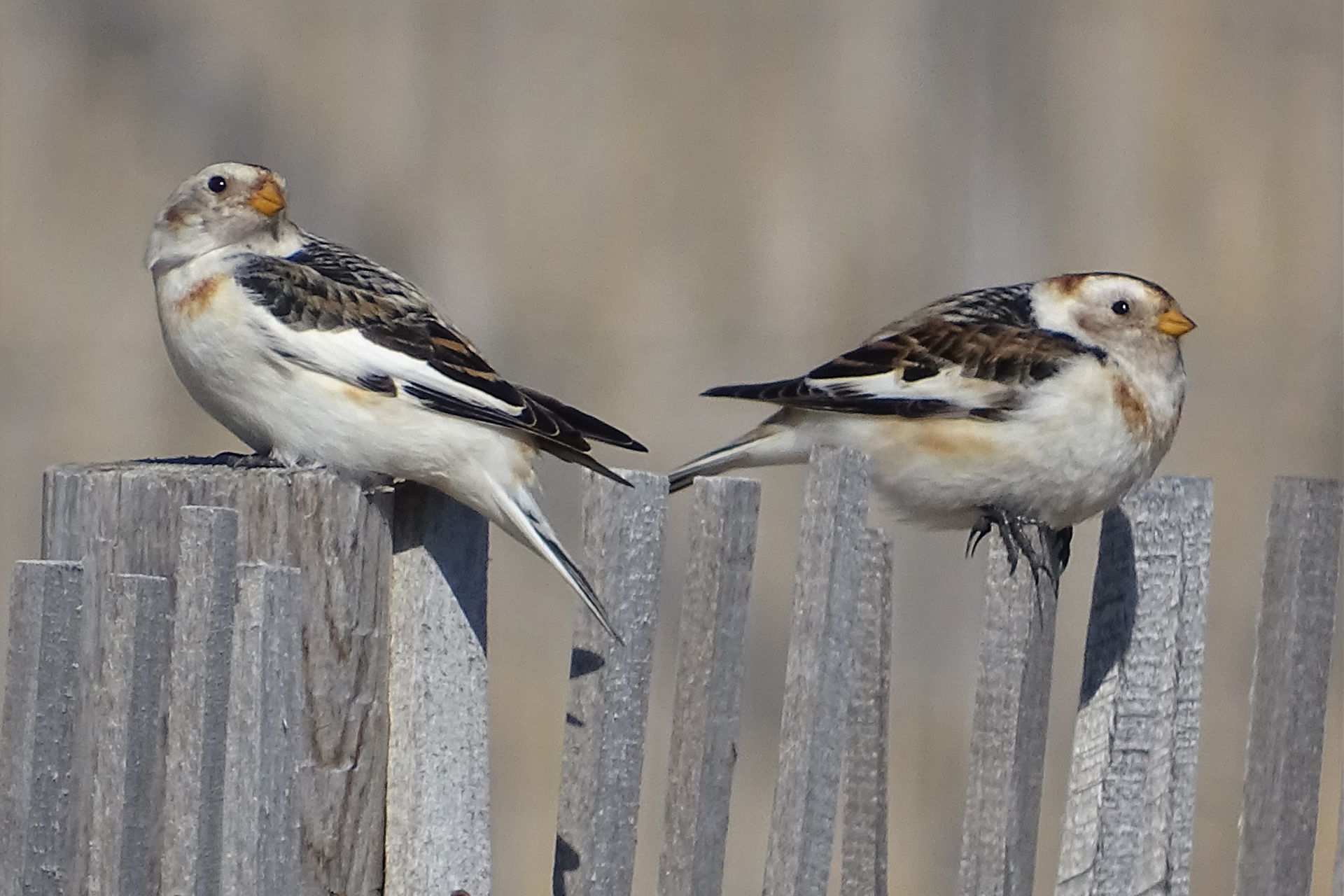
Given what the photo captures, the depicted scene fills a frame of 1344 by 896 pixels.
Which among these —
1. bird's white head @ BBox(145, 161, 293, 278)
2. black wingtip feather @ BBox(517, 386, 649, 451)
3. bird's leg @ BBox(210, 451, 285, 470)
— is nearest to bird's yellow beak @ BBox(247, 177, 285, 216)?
bird's white head @ BBox(145, 161, 293, 278)

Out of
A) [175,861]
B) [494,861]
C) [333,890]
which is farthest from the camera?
[494,861]

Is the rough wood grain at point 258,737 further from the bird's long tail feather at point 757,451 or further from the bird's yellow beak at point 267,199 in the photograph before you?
the bird's long tail feather at point 757,451

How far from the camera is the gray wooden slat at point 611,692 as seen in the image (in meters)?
2.99

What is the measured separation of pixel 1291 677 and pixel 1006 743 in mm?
572

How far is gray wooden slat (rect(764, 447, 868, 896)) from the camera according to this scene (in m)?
3.02

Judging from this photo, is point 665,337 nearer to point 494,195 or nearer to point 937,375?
point 494,195

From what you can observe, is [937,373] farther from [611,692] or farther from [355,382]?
[611,692]

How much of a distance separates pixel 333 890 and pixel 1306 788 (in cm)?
A: 169

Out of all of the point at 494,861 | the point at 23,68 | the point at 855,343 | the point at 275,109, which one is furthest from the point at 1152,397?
the point at 23,68

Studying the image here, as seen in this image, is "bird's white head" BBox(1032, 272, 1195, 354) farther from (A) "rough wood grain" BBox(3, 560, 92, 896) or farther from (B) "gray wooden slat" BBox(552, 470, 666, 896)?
(A) "rough wood grain" BBox(3, 560, 92, 896)

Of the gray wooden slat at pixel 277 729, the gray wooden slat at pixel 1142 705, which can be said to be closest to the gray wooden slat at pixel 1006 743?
the gray wooden slat at pixel 1142 705

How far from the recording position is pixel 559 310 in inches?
221

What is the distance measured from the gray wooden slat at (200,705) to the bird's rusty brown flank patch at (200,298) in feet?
4.50

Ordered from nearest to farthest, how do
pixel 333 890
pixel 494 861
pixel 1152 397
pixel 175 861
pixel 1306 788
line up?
pixel 175 861 → pixel 333 890 → pixel 1306 788 → pixel 1152 397 → pixel 494 861
